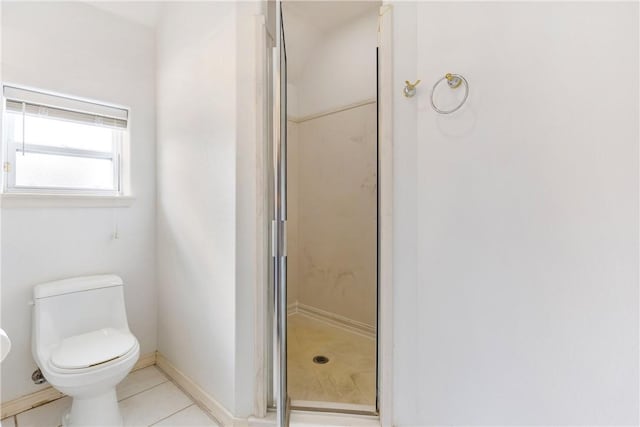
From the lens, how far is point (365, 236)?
243 centimetres

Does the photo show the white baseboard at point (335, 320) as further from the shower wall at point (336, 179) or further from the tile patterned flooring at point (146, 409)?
the tile patterned flooring at point (146, 409)

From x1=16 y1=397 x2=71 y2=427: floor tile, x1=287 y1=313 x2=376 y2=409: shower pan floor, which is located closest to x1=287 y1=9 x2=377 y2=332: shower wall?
x1=287 y1=313 x2=376 y2=409: shower pan floor

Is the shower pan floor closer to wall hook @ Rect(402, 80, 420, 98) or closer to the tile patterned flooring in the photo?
the tile patterned flooring

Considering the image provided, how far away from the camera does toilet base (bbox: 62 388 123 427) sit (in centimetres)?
136

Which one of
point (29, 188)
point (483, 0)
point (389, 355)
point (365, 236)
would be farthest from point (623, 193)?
point (29, 188)

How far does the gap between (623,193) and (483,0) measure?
85 centimetres

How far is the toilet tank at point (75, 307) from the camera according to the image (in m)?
1.49

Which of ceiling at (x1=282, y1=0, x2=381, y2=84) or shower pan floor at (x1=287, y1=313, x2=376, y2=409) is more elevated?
ceiling at (x1=282, y1=0, x2=381, y2=84)

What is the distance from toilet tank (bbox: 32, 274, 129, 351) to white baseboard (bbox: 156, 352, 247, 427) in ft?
1.39

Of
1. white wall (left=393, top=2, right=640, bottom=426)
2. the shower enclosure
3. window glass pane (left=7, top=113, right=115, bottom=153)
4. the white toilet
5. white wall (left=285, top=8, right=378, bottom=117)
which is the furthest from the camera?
white wall (left=285, top=8, right=378, bottom=117)

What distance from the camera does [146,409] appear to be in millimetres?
1572

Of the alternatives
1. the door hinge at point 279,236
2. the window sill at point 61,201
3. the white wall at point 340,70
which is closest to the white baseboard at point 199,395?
the door hinge at point 279,236

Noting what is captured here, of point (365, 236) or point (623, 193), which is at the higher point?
point (623, 193)

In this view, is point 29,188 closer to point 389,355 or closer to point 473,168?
point 389,355
